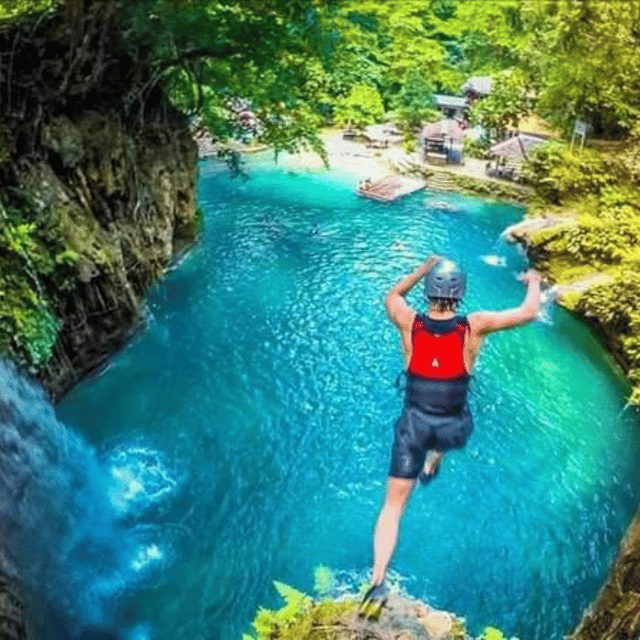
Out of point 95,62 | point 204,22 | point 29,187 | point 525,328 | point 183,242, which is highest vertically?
point 204,22

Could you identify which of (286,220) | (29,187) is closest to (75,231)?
(29,187)

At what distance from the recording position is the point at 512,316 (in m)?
6.86

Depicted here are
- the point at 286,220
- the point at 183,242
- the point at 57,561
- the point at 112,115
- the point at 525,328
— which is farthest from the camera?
the point at 286,220

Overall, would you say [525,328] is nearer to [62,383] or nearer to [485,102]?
[62,383]

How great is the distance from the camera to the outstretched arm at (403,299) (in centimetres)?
702

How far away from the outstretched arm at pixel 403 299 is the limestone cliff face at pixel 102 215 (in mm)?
9960

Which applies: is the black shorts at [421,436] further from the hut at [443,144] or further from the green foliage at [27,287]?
the hut at [443,144]

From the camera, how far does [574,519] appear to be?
1552 centimetres

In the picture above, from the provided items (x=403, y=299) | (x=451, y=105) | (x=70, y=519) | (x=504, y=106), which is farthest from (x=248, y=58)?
(x=451, y=105)

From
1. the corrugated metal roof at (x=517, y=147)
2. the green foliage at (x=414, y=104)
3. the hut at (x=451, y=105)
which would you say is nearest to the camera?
the corrugated metal roof at (x=517, y=147)

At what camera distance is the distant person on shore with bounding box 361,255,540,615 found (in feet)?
22.7

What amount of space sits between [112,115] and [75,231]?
10.6ft

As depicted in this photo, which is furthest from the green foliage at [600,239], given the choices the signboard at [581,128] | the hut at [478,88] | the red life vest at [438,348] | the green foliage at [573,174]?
the hut at [478,88]

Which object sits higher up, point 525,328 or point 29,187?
point 29,187
